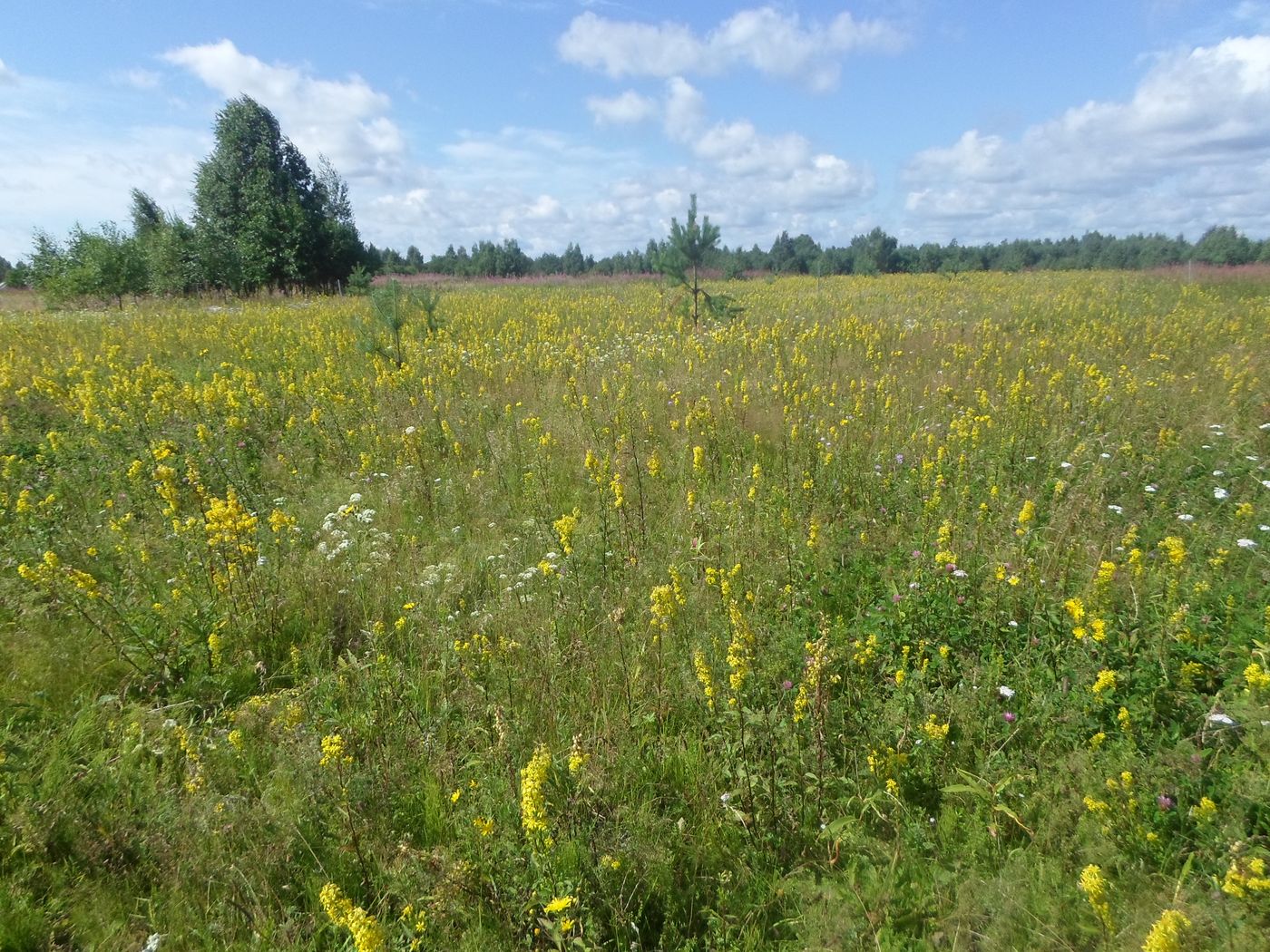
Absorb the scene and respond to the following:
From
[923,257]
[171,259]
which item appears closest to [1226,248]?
[923,257]

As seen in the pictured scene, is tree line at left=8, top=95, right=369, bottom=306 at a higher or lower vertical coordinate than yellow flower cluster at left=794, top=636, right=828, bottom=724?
higher

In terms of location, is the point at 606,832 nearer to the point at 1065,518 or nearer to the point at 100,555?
the point at 1065,518

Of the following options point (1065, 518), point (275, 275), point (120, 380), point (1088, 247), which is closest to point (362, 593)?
point (1065, 518)

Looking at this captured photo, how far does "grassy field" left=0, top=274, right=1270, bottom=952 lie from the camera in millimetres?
1910

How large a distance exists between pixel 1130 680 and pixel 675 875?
199 cm

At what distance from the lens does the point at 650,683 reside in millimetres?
2850

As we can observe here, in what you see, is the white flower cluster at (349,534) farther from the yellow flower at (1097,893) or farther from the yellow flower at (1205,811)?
the yellow flower at (1205,811)

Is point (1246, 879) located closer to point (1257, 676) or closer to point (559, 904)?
point (1257, 676)

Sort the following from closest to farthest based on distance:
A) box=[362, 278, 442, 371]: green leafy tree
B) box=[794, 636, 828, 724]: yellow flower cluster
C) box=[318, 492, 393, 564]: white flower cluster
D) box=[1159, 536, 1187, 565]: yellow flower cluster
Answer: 1. box=[794, 636, 828, 724]: yellow flower cluster
2. box=[1159, 536, 1187, 565]: yellow flower cluster
3. box=[318, 492, 393, 564]: white flower cluster
4. box=[362, 278, 442, 371]: green leafy tree

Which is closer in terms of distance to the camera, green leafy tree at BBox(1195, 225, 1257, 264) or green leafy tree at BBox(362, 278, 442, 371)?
green leafy tree at BBox(362, 278, 442, 371)

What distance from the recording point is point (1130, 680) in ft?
8.00

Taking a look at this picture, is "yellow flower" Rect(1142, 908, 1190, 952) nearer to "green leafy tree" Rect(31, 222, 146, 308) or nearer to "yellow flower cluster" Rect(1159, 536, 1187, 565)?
"yellow flower cluster" Rect(1159, 536, 1187, 565)

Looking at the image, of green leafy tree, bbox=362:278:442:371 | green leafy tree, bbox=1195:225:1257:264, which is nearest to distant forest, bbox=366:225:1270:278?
green leafy tree, bbox=1195:225:1257:264

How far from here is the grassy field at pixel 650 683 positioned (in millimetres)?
1910
